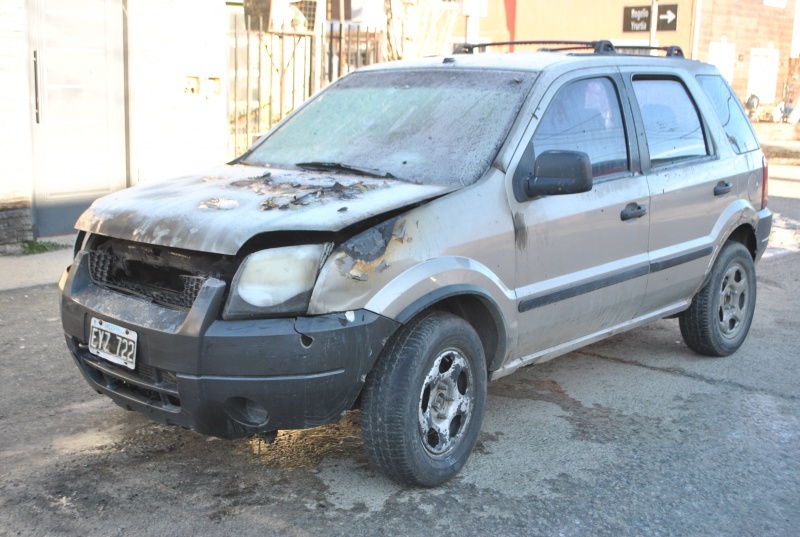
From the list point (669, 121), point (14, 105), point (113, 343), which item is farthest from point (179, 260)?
point (14, 105)

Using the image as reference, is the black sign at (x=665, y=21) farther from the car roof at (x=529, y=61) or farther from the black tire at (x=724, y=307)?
the car roof at (x=529, y=61)

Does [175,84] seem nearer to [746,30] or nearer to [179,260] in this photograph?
[179,260]

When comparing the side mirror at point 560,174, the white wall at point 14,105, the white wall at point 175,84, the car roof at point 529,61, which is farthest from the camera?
the white wall at point 175,84

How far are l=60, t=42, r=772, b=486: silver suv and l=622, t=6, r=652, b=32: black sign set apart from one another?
22.6 m

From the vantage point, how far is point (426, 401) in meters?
3.84

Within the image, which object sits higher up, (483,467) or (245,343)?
(245,343)

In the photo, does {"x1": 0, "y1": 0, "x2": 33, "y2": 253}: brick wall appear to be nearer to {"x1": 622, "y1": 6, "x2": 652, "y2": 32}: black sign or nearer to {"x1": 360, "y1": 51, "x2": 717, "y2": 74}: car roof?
{"x1": 360, "y1": 51, "x2": 717, "y2": 74}: car roof

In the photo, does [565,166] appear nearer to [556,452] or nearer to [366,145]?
[366,145]

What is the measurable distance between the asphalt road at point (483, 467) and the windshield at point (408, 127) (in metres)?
1.30

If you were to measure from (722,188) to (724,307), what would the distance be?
0.85m

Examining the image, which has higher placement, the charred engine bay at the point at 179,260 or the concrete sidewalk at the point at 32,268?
the charred engine bay at the point at 179,260

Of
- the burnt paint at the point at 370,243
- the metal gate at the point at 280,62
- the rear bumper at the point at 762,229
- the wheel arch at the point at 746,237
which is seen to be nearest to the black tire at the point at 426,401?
the burnt paint at the point at 370,243

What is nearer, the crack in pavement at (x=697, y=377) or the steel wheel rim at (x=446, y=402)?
the steel wheel rim at (x=446, y=402)

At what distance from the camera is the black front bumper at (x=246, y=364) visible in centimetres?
343
